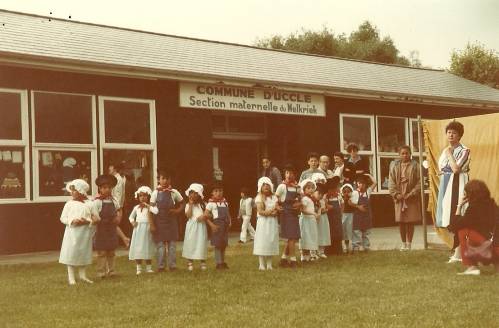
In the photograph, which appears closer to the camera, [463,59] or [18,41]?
[18,41]

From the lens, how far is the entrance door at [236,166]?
16.2m

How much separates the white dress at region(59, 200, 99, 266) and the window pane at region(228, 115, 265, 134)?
782 cm

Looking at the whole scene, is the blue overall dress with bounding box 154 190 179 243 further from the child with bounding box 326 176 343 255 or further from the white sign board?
the white sign board

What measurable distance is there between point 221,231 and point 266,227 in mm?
638

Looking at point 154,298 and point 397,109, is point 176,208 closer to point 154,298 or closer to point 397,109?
point 154,298

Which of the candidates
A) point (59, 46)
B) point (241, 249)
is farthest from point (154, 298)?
point (59, 46)

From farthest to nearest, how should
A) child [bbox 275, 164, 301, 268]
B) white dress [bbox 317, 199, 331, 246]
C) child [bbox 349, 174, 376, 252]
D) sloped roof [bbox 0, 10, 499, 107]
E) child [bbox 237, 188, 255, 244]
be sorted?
child [bbox 237, 188, 255, 244], sloped roof [bbox 0, 10, 499, 107], child [bbox 349, 174, 376, 252], white dress [bbox 317, 199, 331, 246], child [bbox 275, 164, 301, 268]

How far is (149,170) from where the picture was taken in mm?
13766

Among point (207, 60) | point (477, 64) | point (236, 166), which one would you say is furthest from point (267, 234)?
point (477, 64)

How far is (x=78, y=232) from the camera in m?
8.48

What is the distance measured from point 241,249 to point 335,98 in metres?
6.18

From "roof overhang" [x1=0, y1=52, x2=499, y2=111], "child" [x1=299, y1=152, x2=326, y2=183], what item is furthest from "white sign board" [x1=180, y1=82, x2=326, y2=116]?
"child" [x1=299, y1=152, x2=326, y2=183]

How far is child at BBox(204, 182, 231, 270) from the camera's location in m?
9.29

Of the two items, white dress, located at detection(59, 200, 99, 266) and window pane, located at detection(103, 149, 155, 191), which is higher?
window pane, located at detection(103, 149, 155, 191)
